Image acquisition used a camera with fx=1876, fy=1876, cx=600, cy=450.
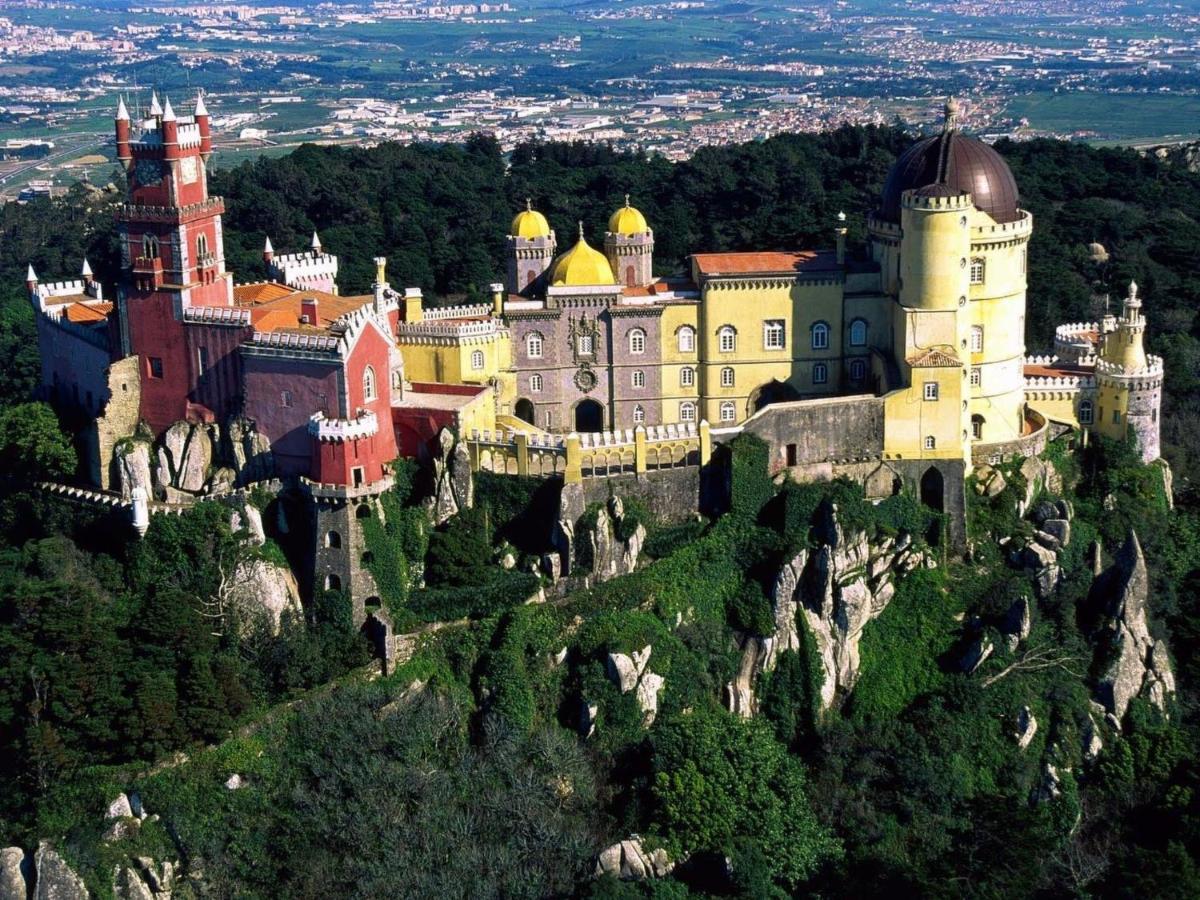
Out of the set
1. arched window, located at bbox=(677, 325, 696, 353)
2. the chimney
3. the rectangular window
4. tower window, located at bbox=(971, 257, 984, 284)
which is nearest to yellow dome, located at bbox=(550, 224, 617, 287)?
arched window, located at bbox=(677, 325, 696, 353)

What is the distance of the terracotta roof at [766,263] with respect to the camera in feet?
164

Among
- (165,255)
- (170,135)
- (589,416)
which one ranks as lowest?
(589,416)

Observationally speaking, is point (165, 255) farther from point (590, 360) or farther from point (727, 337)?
point (727, 337)

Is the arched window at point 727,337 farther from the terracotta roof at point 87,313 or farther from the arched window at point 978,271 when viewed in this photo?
the terracotta roof at point 87,313

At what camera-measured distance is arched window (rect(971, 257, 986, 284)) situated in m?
48.7

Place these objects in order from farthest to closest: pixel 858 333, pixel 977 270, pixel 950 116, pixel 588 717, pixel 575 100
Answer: pixel 575 100
pixel 950 116
pixel 858 333
pixel 977 270
pixel 588 717

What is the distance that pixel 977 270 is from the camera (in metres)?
48.8

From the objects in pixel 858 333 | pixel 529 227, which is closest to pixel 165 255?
pixel 529 227

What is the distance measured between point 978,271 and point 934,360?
3.17 m

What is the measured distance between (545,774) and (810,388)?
14147 millimetres

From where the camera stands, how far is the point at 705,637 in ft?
151

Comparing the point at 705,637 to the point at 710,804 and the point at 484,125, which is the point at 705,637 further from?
the point at 484,125

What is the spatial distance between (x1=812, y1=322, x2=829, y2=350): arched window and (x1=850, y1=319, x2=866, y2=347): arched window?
2.19ft

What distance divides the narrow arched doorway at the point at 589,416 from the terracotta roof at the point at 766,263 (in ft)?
15.5
